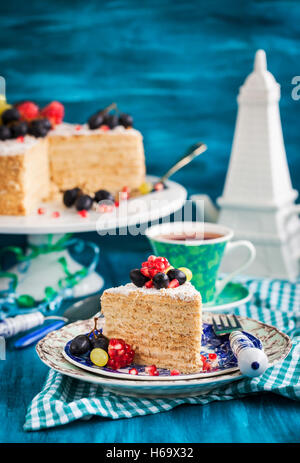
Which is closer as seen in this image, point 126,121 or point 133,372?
point 133,372

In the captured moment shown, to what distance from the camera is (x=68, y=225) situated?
7.83 feet

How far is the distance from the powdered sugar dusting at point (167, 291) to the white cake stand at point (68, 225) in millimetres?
689

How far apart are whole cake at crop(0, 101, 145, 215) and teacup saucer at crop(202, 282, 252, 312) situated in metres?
0.89

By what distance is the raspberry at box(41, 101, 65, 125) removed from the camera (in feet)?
9.86

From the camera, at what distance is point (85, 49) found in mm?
3283

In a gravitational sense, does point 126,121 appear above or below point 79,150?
above

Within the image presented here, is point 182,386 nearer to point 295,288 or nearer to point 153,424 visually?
point 153,424

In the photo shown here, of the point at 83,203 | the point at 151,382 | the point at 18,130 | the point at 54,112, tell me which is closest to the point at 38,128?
the point at 18,130

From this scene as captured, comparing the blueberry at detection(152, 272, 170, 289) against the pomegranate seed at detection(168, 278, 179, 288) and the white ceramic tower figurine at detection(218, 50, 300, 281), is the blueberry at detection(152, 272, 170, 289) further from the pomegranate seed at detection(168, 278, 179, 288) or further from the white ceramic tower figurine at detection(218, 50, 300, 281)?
the white ceramic tower figurine at detection(218, 50, 300, 281)

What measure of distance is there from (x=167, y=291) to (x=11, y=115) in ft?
4.64

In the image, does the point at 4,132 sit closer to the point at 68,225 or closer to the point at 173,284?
the point at 68,225

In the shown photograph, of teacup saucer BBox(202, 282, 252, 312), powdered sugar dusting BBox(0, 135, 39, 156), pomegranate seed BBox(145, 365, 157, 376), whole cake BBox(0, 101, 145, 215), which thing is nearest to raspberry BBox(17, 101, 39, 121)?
whole cake BBox(0, 101, 145, 215)

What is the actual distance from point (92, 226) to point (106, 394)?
86cm
